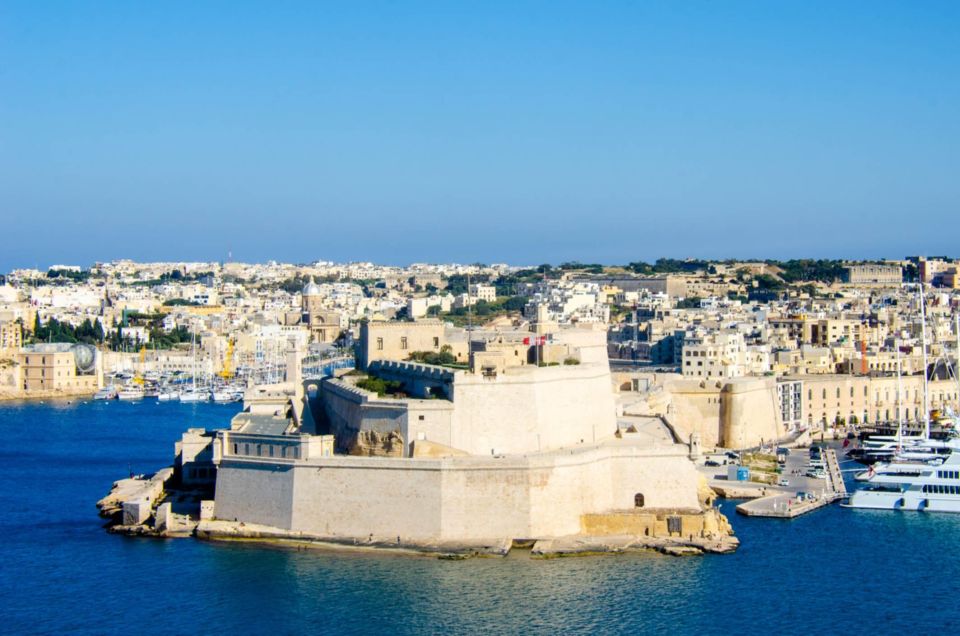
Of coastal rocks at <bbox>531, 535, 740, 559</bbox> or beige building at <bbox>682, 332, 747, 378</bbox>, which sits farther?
beige building at <bbox>682, 332, 747, 378</bbox>

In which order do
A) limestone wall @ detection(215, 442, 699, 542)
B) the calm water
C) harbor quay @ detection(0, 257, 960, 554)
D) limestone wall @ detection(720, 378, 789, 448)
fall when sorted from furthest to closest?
1. limestone wall @ detection(720, 378, 789, 448)
2. harbor quay @ detection(0, 257, 960, 554)
3. limestone wall @ detection(215, 442, 699, 542)
4. the calm water

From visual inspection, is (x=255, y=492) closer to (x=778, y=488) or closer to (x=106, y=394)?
(x=778, y=488)

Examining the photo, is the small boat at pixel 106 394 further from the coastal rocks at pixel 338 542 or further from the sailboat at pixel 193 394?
the coastal rocks at pixel 338 542

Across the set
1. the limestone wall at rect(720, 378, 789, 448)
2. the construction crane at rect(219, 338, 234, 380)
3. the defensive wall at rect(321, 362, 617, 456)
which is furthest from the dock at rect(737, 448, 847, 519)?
the construction crane at rect(219, 338, 234, 380)

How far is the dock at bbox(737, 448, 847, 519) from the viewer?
2138cm

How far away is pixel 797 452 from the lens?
28.5 metres

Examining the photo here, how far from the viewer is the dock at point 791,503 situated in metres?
21.4

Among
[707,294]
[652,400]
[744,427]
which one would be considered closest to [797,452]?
[744,427]

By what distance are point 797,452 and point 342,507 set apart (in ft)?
43.6

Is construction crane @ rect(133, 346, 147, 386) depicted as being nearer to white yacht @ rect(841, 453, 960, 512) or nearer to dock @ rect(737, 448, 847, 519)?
dock @ rect(737, 448, 847, 519)

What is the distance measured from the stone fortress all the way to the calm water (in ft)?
2.00

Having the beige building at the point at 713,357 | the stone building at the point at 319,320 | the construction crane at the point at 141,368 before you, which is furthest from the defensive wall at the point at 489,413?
the stone building at the point at 319,320

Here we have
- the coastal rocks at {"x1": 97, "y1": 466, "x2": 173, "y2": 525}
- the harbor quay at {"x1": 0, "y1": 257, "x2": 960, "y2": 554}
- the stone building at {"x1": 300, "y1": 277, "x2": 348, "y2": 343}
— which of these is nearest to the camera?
the harbor quay at {"x1": 0, "y1": 257, "x2": 960, "y2": 554}

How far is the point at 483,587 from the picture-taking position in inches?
647
